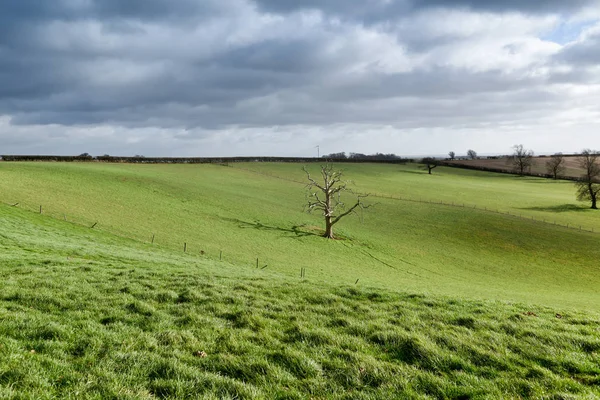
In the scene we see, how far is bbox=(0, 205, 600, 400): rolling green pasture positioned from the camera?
22.1ft

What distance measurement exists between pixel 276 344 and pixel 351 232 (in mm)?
44607

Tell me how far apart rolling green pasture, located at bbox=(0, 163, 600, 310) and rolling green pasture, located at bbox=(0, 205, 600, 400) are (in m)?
10.0

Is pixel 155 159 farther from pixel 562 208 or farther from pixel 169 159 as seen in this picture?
pixel 562 208

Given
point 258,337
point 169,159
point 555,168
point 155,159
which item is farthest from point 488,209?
point 155,159

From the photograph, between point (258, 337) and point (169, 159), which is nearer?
point (258, 337)

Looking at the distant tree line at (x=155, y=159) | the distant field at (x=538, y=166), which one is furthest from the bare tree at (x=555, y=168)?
the distant tree line at (x=155, y=159)

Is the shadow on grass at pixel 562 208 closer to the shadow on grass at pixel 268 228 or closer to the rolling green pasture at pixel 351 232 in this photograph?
the rolling green pasture at pixel 351 232

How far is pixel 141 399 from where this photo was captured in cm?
605

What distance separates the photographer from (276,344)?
28.4 feet

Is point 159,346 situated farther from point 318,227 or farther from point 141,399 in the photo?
point 318,227

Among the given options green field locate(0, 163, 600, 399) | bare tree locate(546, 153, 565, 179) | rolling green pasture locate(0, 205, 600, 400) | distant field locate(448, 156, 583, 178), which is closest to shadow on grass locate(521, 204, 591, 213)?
bare tree locate(546, 153, 565, 179)

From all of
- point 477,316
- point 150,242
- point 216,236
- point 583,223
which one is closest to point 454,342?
point 477,316

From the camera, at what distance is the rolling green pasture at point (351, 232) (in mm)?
33906

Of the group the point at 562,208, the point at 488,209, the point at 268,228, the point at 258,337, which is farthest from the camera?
the point at 562,208
